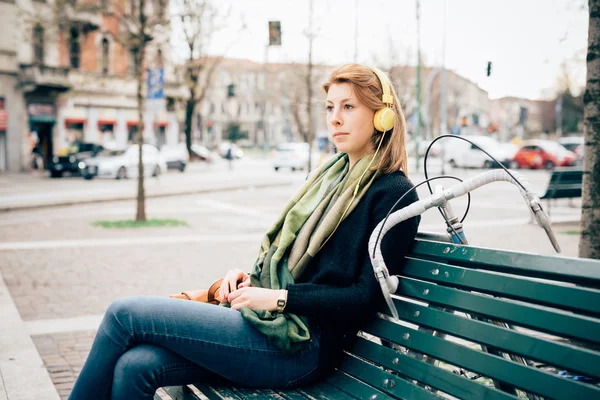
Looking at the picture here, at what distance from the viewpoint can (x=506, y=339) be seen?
1923mm

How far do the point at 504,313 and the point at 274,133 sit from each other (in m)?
124

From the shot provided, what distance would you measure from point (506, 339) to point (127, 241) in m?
9.03

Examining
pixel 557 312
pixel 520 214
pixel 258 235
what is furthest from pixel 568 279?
pixel 520 214

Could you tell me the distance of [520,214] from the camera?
14820 mm

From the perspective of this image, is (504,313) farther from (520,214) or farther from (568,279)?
(520,214)

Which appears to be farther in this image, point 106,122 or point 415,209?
point 106,122

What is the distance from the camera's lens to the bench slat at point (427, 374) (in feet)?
6.38

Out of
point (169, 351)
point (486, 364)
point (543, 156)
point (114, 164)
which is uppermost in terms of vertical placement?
point (486, 364)

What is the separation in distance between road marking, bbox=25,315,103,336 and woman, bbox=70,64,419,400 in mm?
3020

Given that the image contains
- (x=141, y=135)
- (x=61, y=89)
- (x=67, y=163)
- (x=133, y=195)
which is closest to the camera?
(x=141, y=135)

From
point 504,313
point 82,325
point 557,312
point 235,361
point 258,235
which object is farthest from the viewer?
point 258,235

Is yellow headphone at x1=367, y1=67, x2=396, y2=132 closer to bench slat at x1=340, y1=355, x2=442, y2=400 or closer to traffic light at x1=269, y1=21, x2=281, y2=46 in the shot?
bench slat at x1=340, y1=355, x2=442, y2=400

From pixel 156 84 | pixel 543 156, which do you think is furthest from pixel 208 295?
pixel 543 156

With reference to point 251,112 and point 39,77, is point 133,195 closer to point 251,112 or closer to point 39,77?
point 39,77
